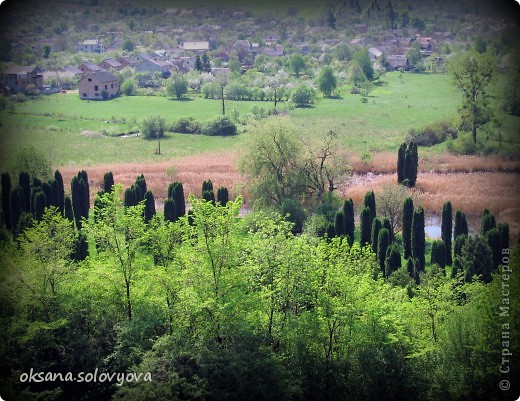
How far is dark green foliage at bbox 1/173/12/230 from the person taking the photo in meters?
46.8

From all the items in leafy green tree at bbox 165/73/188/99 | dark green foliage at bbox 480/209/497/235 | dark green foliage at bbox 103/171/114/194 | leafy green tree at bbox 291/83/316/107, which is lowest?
dark green foliage at bbox 480/209/497/235

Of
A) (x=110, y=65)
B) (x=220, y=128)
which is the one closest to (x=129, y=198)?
(x=220, y=128)

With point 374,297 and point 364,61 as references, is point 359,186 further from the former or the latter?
point 364,61

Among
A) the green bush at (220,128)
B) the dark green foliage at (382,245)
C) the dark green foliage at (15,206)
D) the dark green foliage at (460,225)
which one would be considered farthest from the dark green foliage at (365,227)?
the green bush at (220,128)

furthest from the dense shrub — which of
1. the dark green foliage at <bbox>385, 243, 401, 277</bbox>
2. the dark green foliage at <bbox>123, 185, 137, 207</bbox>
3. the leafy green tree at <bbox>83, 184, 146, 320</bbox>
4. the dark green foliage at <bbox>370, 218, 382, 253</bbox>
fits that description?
the leafy green tree at <bbox>83, 184, 146, 320</bbox>

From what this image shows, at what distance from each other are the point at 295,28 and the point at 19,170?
99.2 m

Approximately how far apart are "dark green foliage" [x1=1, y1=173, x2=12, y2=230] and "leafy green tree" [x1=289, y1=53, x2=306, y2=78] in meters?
73.8

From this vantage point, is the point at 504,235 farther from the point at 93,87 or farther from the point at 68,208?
A: the point at 93,87

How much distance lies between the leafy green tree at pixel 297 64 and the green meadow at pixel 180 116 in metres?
14.4

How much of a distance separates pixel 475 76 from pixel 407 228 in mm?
36438

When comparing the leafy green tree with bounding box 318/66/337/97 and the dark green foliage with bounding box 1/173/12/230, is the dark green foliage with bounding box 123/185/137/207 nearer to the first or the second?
the dark green foliage with bounding box 1/173/12/230

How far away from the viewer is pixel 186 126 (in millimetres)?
78250

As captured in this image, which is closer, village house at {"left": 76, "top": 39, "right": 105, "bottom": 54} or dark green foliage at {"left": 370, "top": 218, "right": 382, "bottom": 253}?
dark green foliage at {"left": 370, "top": 218, "right": 382, "bottom": 253}

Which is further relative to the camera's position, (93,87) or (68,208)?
(93,87)
